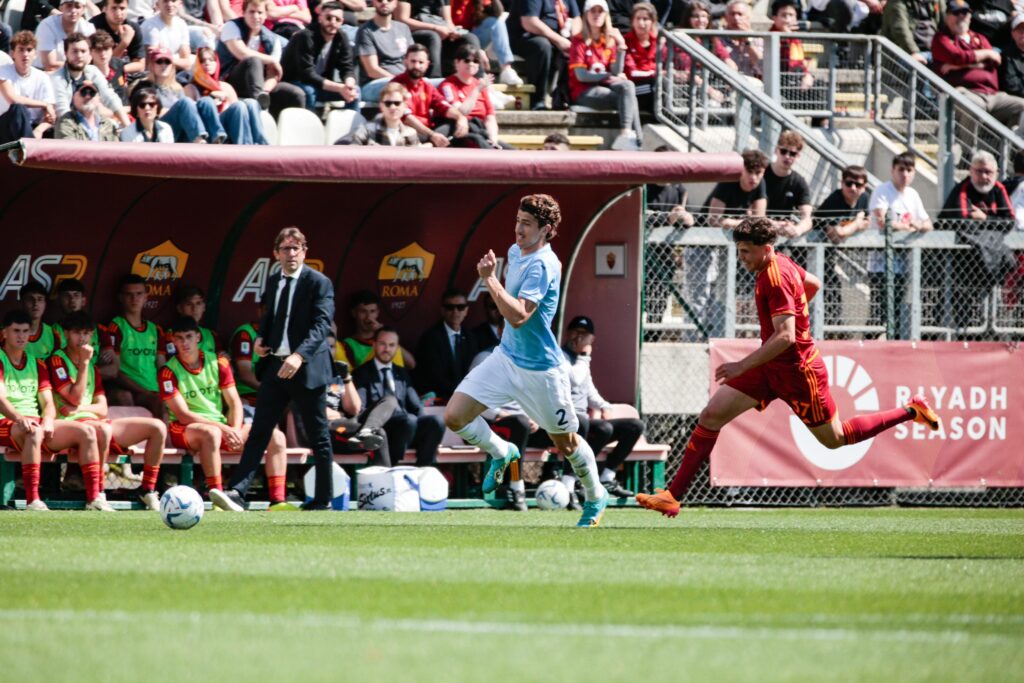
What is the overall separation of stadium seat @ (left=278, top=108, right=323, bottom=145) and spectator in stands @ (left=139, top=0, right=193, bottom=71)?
3.90 feet

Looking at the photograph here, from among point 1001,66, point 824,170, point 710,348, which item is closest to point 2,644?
point 710,348

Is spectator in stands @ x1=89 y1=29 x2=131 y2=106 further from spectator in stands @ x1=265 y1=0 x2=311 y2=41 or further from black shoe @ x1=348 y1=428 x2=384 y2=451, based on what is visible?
black shoe @ x1=348 y1=428 x2=384 y2=451

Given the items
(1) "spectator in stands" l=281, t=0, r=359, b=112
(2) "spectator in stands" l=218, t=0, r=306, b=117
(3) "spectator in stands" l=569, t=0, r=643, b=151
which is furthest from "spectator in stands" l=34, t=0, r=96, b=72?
(3) "spectator in stands" l=569, t=0, r=643, b=151

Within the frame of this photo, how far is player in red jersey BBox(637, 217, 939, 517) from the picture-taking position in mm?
10273

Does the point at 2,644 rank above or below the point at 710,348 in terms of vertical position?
above

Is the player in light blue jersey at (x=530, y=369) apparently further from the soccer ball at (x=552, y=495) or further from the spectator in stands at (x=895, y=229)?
the spectator in stands at (x=895, y=229)

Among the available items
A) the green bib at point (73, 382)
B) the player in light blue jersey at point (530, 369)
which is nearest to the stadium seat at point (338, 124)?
the green bib at point (73, 382)

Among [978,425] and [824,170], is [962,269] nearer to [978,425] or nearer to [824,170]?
[978,425]

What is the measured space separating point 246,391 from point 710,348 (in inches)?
161

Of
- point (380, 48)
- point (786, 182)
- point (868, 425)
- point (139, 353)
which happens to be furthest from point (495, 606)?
point (380, 48)

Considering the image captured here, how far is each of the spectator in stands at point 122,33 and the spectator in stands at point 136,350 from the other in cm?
338

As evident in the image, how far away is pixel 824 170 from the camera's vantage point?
703 inches

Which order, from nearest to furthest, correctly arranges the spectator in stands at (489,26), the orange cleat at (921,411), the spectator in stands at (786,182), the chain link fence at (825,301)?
the orange cleat at (921,411) → the chain link fence at (825,301) → the spectator in stands at (786,182) → the spectator in stands at (489,26)

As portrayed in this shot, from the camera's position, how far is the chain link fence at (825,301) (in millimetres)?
14914
